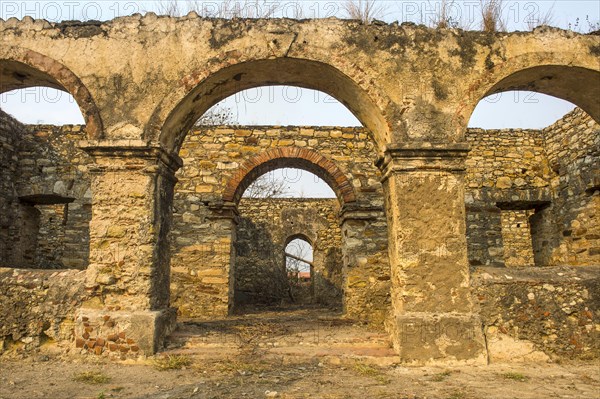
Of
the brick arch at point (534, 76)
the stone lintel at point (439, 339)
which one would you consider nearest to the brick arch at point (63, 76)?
the stone lintel at point (439, 339)

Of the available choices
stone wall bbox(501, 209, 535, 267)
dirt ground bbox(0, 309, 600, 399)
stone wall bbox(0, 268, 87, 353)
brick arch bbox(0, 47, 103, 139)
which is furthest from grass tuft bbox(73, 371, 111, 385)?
stone wall bbox(501, 209, 535, 267)

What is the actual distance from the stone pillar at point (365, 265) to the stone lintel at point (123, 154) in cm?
455

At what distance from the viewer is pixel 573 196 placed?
8016mm

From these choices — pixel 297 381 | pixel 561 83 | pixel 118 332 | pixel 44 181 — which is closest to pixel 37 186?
pixel 44 181

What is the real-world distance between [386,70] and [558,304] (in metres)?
3.03

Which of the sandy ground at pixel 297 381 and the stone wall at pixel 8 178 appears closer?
the sandy ground at pixel 297 381

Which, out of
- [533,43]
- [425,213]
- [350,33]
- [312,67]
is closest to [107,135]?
[312,67]

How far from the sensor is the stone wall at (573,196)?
24.4ft

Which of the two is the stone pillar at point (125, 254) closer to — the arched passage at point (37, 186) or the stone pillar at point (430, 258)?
the stone pillar at point (430, 258)

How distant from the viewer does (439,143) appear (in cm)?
462

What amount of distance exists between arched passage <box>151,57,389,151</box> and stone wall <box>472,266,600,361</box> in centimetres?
202

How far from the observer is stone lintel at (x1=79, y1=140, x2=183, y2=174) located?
15.0ft

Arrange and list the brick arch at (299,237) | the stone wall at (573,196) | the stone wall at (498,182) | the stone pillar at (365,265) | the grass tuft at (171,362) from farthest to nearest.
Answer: the brick arch at (299,237), the stone wall at (498,182), the stone pillar at (365,265), the stone wall at (573,196), the grass tuft at (171,362)

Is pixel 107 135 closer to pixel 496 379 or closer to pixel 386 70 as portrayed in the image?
pixel 386 70
